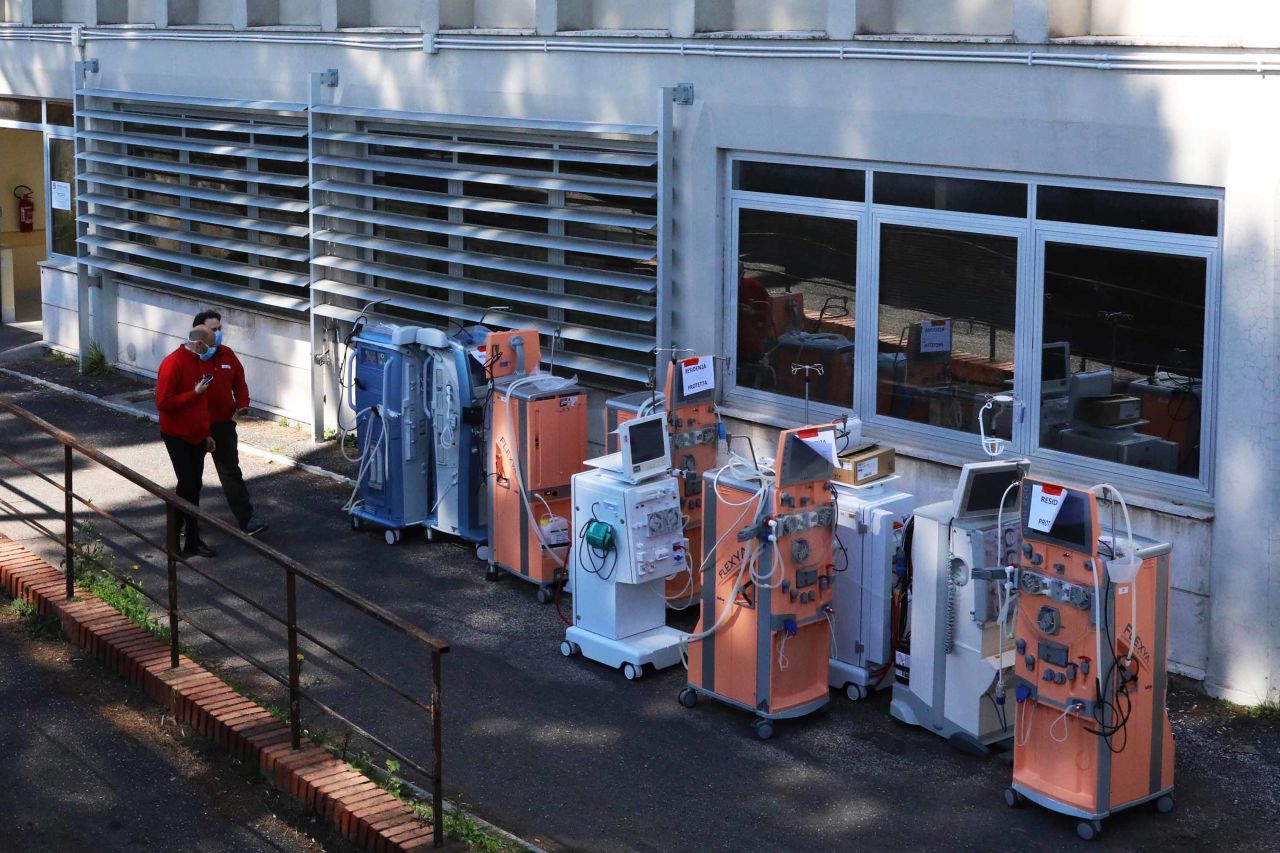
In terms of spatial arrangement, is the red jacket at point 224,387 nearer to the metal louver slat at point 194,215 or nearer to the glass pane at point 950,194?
the metal louver slat at point 194,215

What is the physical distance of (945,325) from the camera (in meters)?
11.1

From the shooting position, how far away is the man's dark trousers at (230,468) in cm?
1228

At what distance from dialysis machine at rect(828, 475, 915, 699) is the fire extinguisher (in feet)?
56.8

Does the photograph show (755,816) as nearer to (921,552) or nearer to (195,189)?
(921,552)

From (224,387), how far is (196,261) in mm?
5952

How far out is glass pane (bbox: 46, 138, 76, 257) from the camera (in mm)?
20219

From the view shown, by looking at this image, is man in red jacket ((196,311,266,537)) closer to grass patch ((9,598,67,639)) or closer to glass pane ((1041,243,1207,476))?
grass patch ((9,598,67,639))

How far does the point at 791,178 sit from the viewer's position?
38.9 feet

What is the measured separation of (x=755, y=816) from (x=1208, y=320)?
13.1 ft

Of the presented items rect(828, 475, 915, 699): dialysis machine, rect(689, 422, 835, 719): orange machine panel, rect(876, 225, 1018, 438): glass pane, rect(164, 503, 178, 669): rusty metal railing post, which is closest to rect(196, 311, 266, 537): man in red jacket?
rect(164, 503, 178, 669): rusty metal railing post

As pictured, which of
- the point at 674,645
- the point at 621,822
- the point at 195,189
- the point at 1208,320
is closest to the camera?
the point at 621,822

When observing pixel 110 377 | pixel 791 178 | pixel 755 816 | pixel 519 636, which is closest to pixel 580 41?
pixel 791 178

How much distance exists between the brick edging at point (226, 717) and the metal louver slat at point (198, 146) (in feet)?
20.9

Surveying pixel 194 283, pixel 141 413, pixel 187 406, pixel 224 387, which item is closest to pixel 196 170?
pixel 194 283
